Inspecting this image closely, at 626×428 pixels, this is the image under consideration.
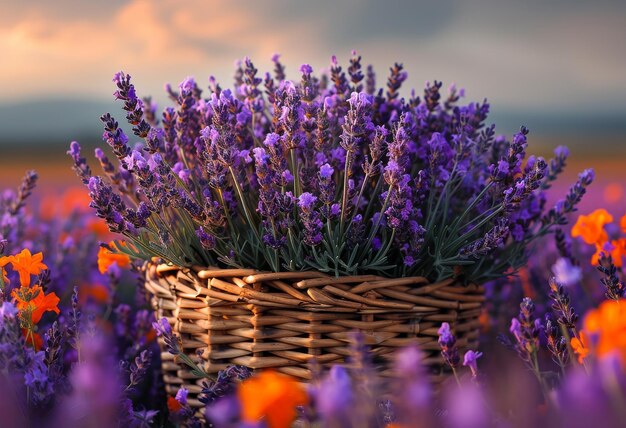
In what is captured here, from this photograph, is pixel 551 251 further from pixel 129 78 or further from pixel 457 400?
pixel 457 400

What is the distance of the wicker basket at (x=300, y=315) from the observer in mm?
1572

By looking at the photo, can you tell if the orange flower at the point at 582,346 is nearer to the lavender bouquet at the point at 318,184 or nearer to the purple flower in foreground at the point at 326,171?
the lavender bouquet at the point at 318,184

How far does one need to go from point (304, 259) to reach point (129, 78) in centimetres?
56

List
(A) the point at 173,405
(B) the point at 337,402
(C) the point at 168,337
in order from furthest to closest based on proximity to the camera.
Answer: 1. (A) the point at 173,405
2. (C) the point at 168,337
3. (B) the point at 337,402

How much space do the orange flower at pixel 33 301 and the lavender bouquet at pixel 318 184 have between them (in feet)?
0.77

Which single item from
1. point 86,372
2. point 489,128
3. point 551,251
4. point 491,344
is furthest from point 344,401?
point 551,251

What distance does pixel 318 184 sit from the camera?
157cm

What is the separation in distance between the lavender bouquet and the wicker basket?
1.8 inches

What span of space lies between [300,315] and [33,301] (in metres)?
0.61

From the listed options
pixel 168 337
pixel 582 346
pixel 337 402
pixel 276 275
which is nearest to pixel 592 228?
pixel 582 346

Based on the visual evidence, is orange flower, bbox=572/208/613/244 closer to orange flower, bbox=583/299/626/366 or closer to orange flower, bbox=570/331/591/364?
orange flower, bbox=570/331/591/364

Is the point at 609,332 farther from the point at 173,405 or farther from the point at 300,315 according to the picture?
the point at 173,405

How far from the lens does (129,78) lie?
5.10 feet

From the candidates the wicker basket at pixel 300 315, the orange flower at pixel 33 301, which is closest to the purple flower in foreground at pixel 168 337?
the wicker basket at pixel 300 315
